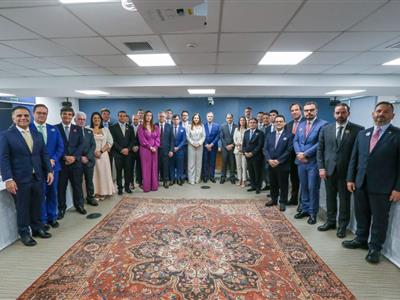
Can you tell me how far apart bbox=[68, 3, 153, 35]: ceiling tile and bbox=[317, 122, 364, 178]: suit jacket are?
8.47 feet

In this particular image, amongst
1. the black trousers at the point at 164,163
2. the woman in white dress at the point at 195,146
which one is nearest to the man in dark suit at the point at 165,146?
the black trousers at the point at 164,163

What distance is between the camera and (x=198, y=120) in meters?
5.05

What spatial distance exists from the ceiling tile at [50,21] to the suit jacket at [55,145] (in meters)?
1.18

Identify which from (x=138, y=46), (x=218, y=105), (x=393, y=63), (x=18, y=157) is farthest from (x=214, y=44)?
(x=218, y=105)

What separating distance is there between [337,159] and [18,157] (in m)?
3.62

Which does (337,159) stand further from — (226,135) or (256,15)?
(226,135)

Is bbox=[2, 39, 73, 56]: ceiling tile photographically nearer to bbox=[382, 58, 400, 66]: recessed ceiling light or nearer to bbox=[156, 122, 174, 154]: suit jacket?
bbox=[156, 122, 174, 154]: suit jacket

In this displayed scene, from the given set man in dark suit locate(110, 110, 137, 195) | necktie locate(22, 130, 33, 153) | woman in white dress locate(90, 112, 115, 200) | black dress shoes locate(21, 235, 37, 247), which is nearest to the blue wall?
man in dark suit locate(110, 110, 137, 195)

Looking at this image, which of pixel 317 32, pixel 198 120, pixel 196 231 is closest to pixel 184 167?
pixel 198 120

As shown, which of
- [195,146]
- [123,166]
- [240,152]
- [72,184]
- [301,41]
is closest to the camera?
[301,41]

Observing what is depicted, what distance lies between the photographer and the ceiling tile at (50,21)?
2.23 meters

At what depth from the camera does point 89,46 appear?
3307 mm

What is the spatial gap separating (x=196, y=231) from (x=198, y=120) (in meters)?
2.78

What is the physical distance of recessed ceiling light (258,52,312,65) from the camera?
3.74 meters
